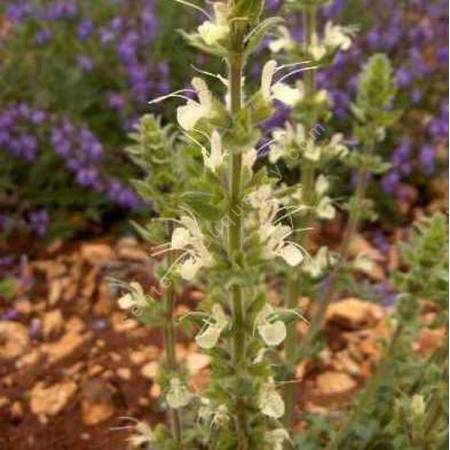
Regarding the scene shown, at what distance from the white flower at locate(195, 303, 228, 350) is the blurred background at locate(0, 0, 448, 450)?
144 cm

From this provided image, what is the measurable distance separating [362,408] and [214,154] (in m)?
1.15

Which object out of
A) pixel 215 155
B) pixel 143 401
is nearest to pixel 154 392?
pixel 143 401

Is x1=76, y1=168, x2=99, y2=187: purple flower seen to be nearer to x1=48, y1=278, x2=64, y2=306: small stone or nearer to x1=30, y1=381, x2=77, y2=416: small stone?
x1=48, y1=278, x2=64, y2=306: small stone

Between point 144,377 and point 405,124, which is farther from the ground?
point 405,124

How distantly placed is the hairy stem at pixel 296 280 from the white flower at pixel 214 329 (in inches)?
30.6

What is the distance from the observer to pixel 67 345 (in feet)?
10.3

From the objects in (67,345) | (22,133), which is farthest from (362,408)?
(22,133)

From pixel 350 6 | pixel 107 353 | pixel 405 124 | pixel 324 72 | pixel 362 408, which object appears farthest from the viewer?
pixel 350 6

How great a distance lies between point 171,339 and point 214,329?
48 cm

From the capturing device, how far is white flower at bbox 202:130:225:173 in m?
1.48

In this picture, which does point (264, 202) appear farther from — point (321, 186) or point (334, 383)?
point (334, 383)

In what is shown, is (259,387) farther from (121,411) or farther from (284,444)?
(121,411)

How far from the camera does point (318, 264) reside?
2.61 metres

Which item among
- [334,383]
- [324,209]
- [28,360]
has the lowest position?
[334,383]
